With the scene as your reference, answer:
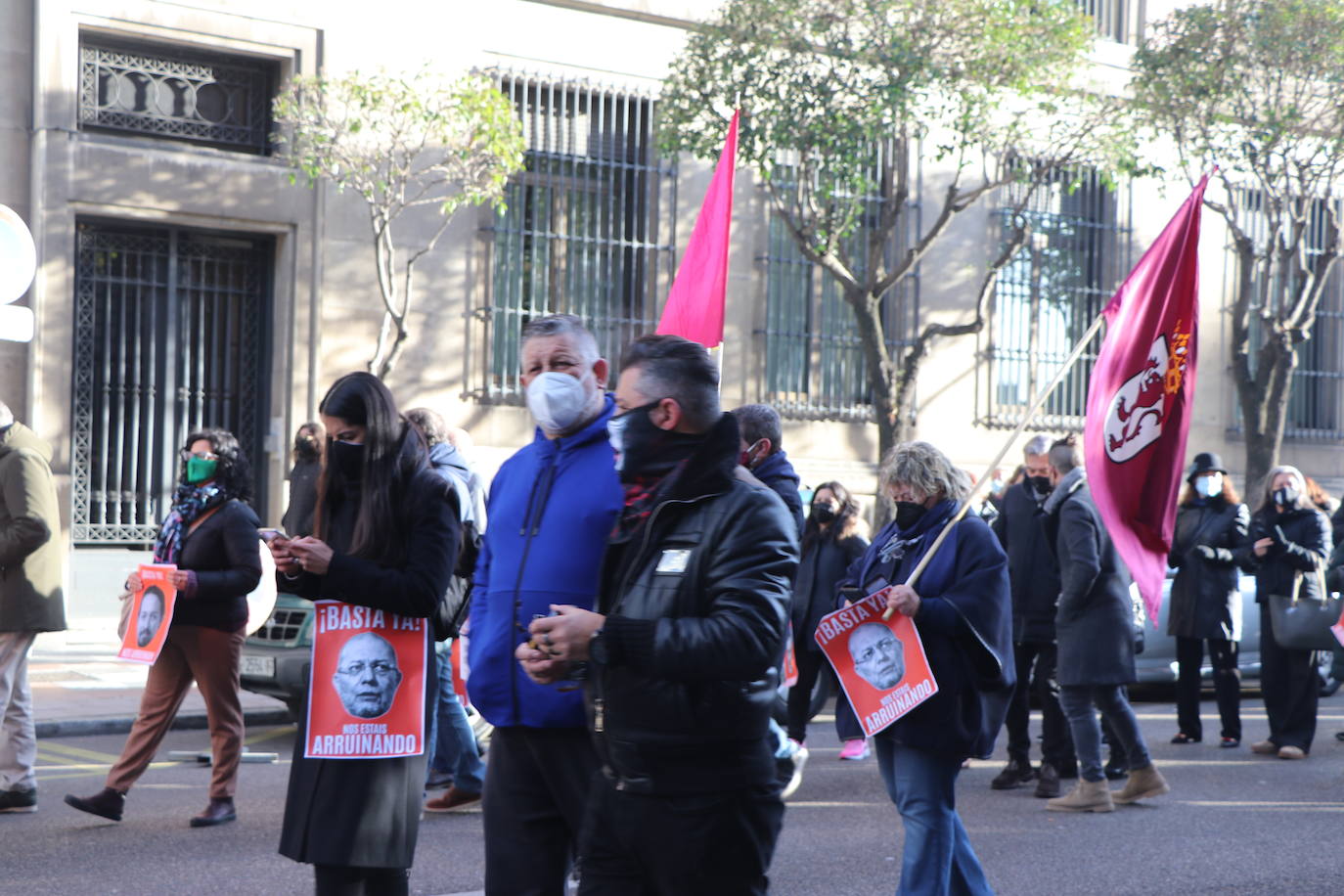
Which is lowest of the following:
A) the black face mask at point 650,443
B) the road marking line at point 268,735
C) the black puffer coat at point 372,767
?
the road marking line at point 268,735

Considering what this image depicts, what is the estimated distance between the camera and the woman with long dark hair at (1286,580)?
33.9 feet

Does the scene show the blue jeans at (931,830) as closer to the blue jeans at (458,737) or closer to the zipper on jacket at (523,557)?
the zipper on jacket at (523,557)

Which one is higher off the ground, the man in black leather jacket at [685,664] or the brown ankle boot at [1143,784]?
the man in black leather jacket at [685,664]

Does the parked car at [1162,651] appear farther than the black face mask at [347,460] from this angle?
Yes

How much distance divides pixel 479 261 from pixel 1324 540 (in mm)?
10053

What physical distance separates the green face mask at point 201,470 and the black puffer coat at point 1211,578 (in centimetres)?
609

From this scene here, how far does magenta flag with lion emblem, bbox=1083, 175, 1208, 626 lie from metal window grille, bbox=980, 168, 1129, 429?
15286 millimetres

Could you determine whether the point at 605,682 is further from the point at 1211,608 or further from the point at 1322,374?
the point at 1322,374

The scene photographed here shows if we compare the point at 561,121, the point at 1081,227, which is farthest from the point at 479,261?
the point at 1081,227

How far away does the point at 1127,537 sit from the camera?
616 cm

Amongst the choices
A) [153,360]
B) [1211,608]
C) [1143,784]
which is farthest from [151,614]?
[153,360]

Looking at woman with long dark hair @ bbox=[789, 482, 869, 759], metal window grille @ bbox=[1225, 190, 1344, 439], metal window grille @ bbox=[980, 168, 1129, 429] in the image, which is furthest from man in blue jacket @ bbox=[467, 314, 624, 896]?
metal window grille @ bbox=[1225, 190, 1344, 439]

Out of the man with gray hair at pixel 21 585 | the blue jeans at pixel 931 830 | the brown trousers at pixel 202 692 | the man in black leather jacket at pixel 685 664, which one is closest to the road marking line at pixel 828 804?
the brown trousers at pixel 202 692

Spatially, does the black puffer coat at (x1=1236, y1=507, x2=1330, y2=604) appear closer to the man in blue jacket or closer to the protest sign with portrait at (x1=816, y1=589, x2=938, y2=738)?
the protest sign with portrait at (x1=816, y1=589, x2=938, y2=738)
